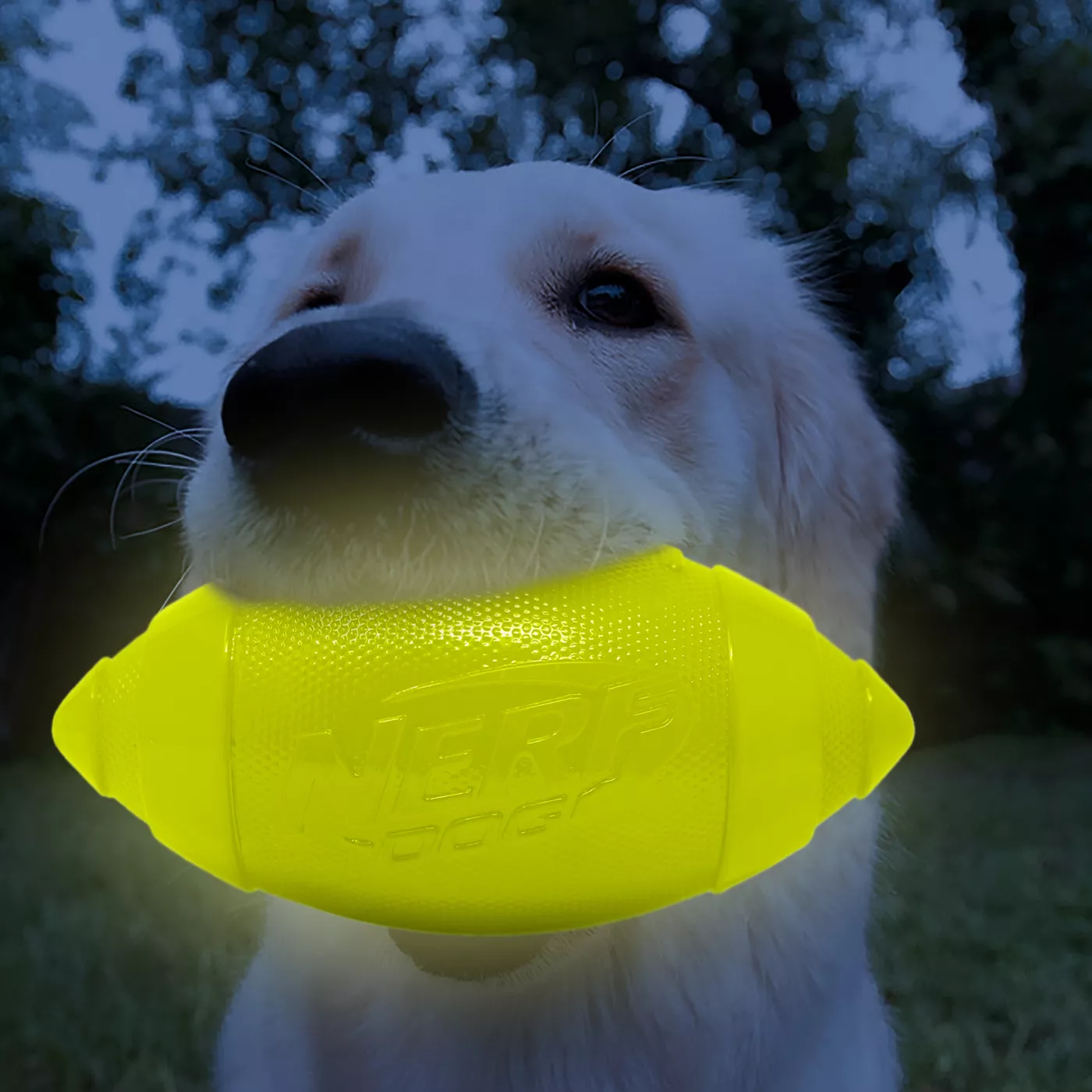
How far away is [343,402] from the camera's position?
62cm

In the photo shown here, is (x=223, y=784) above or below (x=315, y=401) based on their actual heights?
below

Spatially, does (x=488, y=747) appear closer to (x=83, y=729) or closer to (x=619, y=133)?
(x=83, y=729)

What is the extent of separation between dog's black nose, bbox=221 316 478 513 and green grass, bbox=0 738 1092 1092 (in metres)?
0.92

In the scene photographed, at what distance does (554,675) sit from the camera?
61 centimetres

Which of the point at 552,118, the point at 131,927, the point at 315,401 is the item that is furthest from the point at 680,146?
the point at 131,927

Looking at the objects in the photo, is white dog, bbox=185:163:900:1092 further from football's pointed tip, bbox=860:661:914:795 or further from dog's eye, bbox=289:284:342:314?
football's pointed tip, bbox=860:661:914:795

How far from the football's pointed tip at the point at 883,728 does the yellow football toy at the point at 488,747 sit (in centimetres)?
7

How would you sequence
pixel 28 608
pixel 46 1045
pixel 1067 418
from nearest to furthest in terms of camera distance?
pixel 46 1045
pixel 1067 418
pixel 28 608

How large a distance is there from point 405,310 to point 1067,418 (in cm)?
218

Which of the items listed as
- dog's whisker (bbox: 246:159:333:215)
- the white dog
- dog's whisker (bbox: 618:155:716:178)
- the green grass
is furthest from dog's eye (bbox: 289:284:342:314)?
the green grass

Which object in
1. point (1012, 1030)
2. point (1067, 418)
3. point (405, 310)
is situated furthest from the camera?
point (1067, 418)

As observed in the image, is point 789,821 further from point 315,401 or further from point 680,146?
point 680,146

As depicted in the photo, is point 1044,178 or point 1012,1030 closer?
point 1012,1030

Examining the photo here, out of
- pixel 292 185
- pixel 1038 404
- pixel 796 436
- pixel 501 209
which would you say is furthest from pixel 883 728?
pixel 1038 404
